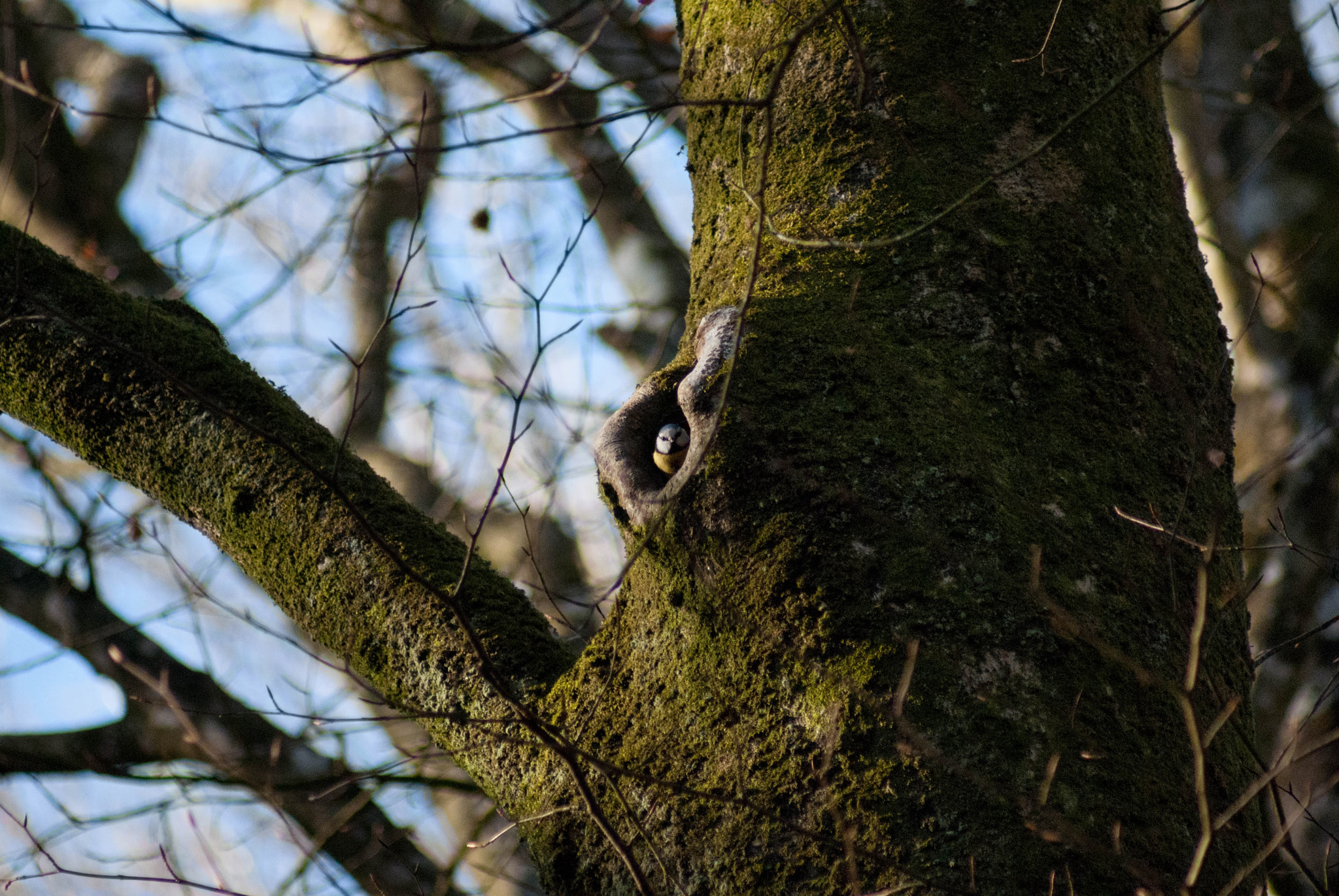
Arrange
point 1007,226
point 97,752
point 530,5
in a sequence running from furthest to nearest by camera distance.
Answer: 1. point 530,5
2. point 97,752
3. point 1007,226

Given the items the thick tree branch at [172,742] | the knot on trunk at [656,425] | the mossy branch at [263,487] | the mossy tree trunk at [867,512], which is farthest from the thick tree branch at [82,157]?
the knot on trunk at [656,425]

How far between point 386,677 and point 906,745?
0.89 meters

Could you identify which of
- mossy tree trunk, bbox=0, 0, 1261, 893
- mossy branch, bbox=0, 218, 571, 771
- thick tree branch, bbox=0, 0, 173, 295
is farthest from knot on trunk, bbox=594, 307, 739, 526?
thick tree branch, bbox=0, 0, 173, 295

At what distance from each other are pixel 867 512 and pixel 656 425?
369 mm

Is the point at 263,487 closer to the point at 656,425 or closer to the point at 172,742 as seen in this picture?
the point at 656,425

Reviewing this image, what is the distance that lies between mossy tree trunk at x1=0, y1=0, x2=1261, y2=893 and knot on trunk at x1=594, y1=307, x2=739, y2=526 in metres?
0.02

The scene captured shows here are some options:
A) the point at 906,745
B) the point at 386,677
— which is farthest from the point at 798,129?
the point at 386,677

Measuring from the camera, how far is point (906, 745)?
1086mm

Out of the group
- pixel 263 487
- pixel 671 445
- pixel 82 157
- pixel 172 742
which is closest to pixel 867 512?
pixel 671 445

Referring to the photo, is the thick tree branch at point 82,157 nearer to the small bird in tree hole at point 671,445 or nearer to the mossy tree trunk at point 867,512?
the mossy tree trunk at point 867,512

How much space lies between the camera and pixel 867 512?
48.3 inches

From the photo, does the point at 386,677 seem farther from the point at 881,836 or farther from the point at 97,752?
the point at 97,752

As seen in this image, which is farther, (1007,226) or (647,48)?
(647,48)

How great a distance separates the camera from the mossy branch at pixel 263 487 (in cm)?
152
